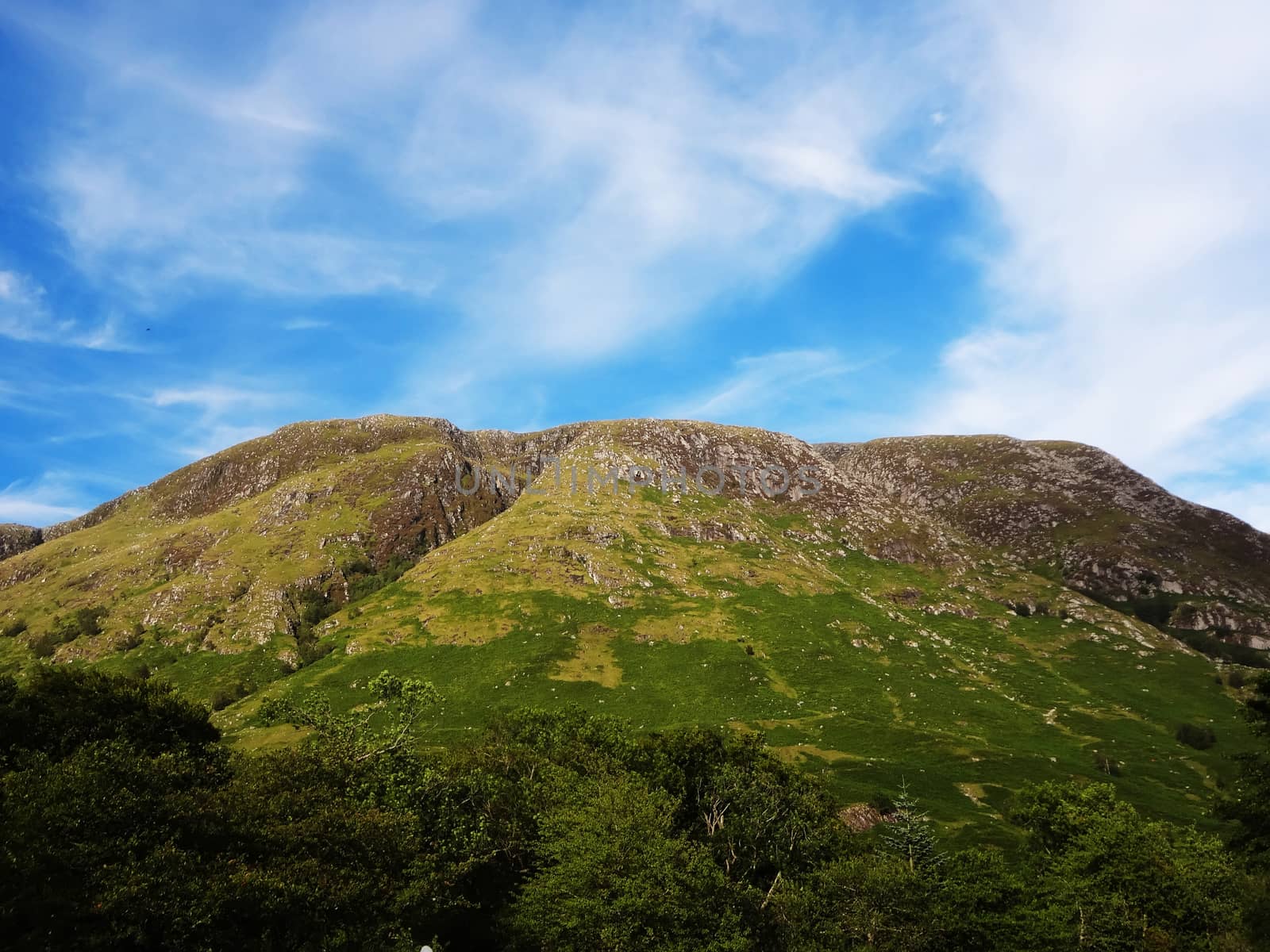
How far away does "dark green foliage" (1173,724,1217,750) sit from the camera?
14600 cm

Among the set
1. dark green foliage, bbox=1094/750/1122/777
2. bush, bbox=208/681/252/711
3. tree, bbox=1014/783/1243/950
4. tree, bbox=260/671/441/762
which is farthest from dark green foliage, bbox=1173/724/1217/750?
bush, bbox=208/681/252/711

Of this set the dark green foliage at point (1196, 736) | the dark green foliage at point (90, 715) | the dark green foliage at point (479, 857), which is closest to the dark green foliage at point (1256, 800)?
the dark green foliage at point (479, 857)

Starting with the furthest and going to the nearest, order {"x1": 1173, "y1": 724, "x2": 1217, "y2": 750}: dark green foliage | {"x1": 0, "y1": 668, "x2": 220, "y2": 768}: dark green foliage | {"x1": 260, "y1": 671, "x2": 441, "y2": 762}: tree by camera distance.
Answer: {"x1": 1173, "y1": 724, "x2": 1217, "y2": 750}: dark green foliage → {"x1": 0, "y1": 668, "x2": 220, "y2": 768}: dark green foliage → {"x1": 260, "y1": 671, "x2": 441, "y2": 762}: tree

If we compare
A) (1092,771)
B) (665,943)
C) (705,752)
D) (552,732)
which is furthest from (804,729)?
(665,943)

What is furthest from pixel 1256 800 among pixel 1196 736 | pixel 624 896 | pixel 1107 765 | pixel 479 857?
pixel 1196 736

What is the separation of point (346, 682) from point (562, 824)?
126000mm

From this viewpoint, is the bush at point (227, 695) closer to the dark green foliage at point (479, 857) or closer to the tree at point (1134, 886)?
the dark green foliage at point (479, 857)

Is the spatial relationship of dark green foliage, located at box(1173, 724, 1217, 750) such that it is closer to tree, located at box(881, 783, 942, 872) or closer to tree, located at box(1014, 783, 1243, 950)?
tree, located at box(1014, 783, 1243, 950)

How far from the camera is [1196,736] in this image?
5817 inches

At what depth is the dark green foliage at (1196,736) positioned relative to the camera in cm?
14600

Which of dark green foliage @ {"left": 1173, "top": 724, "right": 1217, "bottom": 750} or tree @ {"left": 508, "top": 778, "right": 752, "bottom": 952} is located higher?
tree @ {"left": 508, "top": 778, "right": 752, "bottom": 952}

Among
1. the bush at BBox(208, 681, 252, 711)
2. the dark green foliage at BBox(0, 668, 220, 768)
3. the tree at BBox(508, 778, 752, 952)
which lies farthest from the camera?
the bush at BBox(208, 681, 252, 711)

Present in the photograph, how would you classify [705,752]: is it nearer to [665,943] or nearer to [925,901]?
[925,901]

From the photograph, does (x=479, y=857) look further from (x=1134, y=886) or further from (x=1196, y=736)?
(x=1196, y=736)
